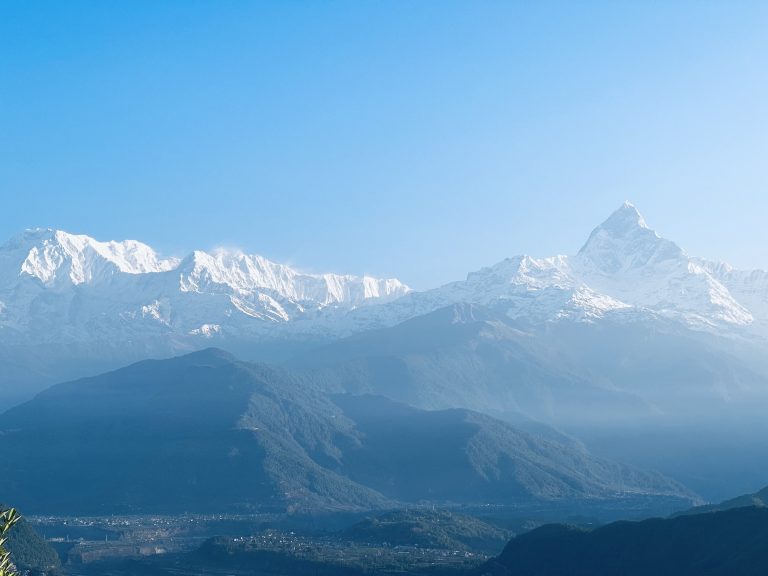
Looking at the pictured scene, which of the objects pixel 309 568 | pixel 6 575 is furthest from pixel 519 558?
pixel 6 575

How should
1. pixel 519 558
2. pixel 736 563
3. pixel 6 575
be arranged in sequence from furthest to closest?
pixel 519 558 → pixel 736 563 → pixel 6 575

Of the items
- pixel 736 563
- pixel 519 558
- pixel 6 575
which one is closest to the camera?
pixel 6 575

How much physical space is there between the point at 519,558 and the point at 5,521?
377 feet

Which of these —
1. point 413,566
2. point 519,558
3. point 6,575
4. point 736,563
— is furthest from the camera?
point 413,566

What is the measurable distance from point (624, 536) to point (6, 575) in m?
112

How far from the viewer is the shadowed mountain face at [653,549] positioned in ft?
503

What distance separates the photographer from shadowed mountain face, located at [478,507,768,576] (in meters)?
153

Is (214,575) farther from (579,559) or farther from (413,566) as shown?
(579,559)

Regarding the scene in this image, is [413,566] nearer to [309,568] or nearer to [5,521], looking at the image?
A: [309,568]

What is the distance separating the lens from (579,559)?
171750 mm

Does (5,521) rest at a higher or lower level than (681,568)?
higher

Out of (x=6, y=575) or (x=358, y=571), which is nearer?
(x=6, y=575)

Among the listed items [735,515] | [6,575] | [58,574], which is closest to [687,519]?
[735,515]

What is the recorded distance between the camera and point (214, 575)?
196500 mm
